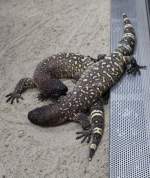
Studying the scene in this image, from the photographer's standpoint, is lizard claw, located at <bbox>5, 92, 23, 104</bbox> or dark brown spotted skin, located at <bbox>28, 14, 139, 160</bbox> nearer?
dark brown spotted skin, located at <bbox>28, 14, 139, 160</bbox>

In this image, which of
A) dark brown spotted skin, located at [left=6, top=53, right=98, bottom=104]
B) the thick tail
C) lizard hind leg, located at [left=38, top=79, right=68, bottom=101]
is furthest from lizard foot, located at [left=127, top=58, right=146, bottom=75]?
lizard hind leg, located at [left=38, top=79, right=68, bottom=101]

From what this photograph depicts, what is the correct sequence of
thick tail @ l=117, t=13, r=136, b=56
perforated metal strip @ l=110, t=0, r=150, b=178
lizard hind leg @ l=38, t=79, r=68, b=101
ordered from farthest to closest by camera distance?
thick tail @ l=117, t=13, r=136, b=56
lizard hind leg @ l=38, t=79, r=68, b=101
perforated metal strip @ l=110, t=0, r=150, b=178

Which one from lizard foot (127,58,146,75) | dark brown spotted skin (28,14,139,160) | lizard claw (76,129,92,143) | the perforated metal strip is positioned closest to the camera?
the perforated metal strip

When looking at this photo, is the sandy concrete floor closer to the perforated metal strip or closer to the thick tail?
the perforated metal strip

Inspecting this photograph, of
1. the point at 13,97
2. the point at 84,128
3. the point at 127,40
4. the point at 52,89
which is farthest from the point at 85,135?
the point at 127,40

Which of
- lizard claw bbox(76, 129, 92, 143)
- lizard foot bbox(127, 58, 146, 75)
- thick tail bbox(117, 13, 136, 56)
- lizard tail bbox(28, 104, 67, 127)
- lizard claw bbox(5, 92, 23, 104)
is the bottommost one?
lizard claw bbox(76, 129, 92, 143)

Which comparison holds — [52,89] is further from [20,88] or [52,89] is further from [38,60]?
[38,60]
